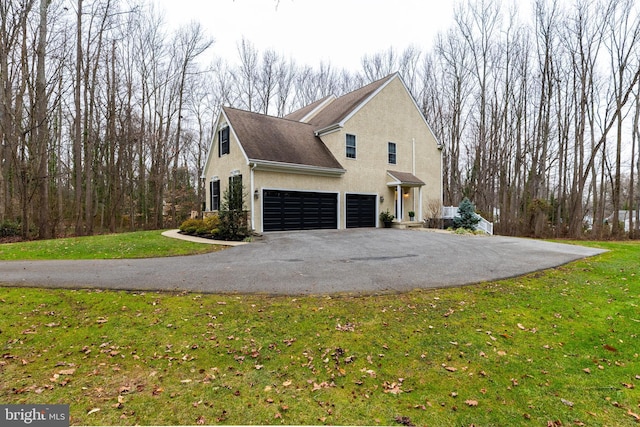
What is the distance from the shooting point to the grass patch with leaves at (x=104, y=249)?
8844mm

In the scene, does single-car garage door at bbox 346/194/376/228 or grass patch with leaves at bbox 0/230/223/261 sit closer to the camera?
grass patch with leaves at bbox 0/230/223/261

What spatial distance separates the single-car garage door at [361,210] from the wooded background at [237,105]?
29.5ft

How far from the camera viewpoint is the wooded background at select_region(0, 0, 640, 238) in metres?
15.3

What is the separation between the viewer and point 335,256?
29.3 feet

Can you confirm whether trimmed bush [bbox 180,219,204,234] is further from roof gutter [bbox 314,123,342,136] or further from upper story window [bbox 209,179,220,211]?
roof gutter [bbox 314,123,342,136]

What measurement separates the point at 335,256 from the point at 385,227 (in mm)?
10191

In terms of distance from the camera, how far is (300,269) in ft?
23.3

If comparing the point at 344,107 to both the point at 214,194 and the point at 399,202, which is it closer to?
the point at 399,202

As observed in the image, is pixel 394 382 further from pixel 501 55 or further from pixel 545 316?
pixel 501 55

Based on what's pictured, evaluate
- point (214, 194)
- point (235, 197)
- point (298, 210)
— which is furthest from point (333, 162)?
point (214, 194)

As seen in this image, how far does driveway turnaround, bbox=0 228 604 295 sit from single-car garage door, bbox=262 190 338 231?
13.8 feet

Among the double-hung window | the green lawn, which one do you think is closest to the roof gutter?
the double-hung window

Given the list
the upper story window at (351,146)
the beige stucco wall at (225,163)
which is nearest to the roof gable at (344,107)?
the upper story window at (351,146)

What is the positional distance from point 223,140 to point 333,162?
259 inches
